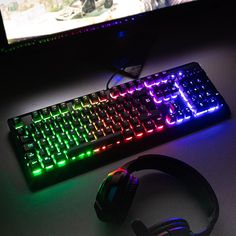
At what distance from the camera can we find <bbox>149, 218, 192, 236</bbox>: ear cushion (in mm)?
635

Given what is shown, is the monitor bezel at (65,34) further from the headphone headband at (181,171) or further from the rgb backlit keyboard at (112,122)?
the headphone headband at (181,171)

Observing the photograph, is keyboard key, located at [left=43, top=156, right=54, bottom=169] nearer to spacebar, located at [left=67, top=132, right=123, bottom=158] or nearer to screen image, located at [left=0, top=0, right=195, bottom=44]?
spacebar, located at [left=67, top=132, right=123, bottom=158]

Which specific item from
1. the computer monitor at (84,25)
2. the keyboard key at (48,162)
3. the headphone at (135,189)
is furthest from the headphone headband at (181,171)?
the computer monitor at (84,25)

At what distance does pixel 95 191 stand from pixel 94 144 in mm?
85

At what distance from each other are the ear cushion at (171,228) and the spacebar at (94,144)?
0.20m

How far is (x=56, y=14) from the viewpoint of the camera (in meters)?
0.87

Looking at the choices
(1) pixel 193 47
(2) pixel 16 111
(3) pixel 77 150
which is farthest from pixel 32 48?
(1) pixel 193 47

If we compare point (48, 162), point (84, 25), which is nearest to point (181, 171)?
point (48, 162)

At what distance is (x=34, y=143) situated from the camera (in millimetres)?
784

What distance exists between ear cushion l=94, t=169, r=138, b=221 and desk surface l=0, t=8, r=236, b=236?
31 millimetres

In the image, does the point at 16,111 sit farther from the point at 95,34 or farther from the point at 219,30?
the point at 219,30

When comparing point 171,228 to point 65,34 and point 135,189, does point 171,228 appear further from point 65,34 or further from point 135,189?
point 65,34

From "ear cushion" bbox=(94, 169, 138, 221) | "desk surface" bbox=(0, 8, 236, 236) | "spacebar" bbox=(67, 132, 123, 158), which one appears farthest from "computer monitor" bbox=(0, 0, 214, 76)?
"ear cushion" bbox=(94, 169, 138, 221)

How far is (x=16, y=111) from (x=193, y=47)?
45cm
